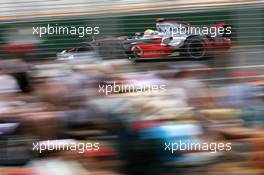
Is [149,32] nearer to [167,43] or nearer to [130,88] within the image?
[167,43]

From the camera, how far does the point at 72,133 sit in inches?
165

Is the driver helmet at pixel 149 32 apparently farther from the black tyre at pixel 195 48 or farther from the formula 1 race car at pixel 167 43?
the black tyre at pixel 195 48

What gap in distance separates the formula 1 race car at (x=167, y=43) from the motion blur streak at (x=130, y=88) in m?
0.02

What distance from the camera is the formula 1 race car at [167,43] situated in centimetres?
579

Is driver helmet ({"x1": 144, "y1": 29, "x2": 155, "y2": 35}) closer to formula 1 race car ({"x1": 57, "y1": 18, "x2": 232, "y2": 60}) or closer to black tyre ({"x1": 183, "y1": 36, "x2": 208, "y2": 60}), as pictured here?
formula 1 race car ({"x1": 57, "y1": 18, "x2": 232, "y2": 60})

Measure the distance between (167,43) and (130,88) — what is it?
4.31ft

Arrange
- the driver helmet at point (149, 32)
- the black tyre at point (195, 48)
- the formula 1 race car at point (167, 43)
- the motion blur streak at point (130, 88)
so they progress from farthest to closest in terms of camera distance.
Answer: the driver helmet at point (149, 32) < the black tyre at point (195, 48) < the formula 1 race car at point (167, 43) < the motion blur streak at point (130, 88)

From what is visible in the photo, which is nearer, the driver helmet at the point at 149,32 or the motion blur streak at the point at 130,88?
the motion blur streak at the point at 130,88

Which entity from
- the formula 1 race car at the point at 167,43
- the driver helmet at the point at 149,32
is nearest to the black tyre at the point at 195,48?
the formula 1 race car at the point at 167,43

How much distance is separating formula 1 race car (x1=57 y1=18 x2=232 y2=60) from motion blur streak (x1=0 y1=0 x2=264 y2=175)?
2 centimetres

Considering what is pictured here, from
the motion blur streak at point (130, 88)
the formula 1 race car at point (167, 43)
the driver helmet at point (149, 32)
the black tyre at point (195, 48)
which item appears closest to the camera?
the motion blur streak at point (130, 88)

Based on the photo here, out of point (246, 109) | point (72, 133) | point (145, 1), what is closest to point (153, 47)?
point (145, 1)

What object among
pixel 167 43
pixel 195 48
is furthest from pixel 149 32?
pixel 195 48

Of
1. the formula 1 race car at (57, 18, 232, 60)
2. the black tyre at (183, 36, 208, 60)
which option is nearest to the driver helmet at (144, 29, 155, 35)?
the formula 1 race car at (57, 18, 232, 60)
